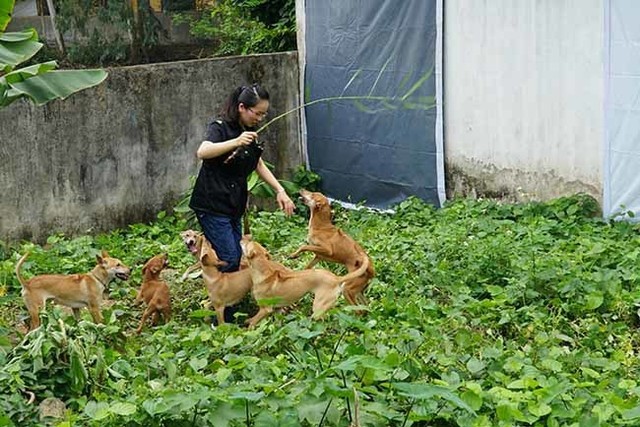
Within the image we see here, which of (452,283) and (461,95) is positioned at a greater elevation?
(461,95)

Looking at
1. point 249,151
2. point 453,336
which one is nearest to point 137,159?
point 249,151

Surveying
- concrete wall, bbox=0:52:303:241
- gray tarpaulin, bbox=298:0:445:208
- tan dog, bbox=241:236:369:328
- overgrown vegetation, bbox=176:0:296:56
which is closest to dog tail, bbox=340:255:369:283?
tan dog, bbox=241:236:369:328

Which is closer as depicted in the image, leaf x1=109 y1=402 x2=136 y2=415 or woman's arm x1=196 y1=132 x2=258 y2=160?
leaf x1=109 y1=402 x2=136 y2=415

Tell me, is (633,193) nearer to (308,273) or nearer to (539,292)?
(539,292)

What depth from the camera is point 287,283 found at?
785cm

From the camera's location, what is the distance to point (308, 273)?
25.7ft

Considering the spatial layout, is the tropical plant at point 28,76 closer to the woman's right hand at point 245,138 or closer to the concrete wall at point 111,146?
the woman's right hand at point 245,138

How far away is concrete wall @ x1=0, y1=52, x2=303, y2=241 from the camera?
36.6ft

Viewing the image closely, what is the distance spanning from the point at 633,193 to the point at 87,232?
5351 mm

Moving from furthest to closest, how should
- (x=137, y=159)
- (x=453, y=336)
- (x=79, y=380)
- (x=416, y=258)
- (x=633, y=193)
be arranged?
A: (x=137, y=159)
(x=633, y=193)
(x=416, y=258)
(x=453, y=336)
(x=79, y=380)

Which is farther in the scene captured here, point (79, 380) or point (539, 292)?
point (539, 292)

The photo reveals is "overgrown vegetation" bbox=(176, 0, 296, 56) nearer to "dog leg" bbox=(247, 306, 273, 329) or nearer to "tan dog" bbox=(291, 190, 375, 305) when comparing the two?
"tan dog" bbox=(291, 190, 375, 305)

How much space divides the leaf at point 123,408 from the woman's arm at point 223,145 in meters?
2.76

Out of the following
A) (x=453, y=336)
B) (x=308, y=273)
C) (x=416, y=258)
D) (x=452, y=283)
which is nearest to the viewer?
(x=453, y=336)
